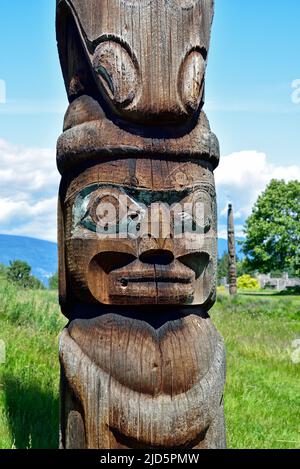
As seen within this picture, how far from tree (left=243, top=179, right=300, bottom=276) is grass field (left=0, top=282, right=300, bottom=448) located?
27.7 m

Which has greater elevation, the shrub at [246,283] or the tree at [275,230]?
the tree at [275,230]

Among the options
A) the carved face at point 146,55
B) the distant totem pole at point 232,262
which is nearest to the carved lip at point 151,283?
the carved face at point 146,55

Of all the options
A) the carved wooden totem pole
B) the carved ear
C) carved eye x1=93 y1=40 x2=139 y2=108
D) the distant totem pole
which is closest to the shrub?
the distant totem pole

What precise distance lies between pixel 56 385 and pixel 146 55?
3.73m

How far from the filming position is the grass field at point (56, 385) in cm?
462

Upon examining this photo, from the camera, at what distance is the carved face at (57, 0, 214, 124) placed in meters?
2.90

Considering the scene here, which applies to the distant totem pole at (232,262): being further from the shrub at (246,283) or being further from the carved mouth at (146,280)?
the carved mouth at (146,280)

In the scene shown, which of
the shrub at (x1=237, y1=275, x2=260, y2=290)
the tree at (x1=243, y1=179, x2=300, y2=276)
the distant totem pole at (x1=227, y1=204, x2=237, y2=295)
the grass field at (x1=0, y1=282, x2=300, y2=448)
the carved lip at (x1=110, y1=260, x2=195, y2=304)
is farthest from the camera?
the shrub at (x1=237, y1=275, x2=260, y2=290)

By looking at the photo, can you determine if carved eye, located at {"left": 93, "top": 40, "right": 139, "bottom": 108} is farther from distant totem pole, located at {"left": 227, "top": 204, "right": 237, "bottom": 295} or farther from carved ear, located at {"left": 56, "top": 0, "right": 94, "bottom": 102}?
distant totem pole, located at {"left": 227, "top": 204, "right": 237, "bottom": 295}

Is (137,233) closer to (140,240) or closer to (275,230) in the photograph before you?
(140,240)

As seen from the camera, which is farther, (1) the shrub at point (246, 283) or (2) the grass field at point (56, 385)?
(1) the shrub at point (246, 283)

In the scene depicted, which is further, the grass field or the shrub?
the shrub
